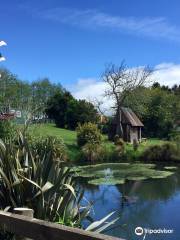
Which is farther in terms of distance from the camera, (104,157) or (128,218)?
(104,157)

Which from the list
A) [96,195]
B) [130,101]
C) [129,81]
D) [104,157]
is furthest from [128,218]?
[130,101]

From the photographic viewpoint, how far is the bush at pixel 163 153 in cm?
4300

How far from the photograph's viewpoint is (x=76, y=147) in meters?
45.5

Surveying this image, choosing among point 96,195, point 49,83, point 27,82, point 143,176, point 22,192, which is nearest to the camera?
point 22,192

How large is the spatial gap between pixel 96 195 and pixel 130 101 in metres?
38.7

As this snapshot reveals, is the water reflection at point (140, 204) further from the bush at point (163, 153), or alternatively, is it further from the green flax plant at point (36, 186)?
the bush at point (163, 153)

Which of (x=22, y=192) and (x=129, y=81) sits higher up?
(x=129, y=81)

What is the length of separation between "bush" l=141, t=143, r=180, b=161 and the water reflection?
1404 centimetres

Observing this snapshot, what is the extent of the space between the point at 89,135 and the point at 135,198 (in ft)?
76.4

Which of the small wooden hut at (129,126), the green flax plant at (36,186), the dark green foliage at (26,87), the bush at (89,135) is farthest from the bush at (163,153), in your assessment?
the green flax plant at (36,186)

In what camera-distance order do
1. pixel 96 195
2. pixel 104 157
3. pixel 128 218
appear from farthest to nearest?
pixel 104 157 < pixel 96 195 < pixel 128 218

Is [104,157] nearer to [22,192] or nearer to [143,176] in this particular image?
[143,176]

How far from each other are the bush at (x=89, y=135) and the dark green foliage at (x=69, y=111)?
15.5 m

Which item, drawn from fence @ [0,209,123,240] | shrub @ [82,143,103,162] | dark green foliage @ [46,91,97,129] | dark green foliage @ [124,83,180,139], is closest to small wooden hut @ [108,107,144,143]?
dark green foliage @ [124,83,180,139]
